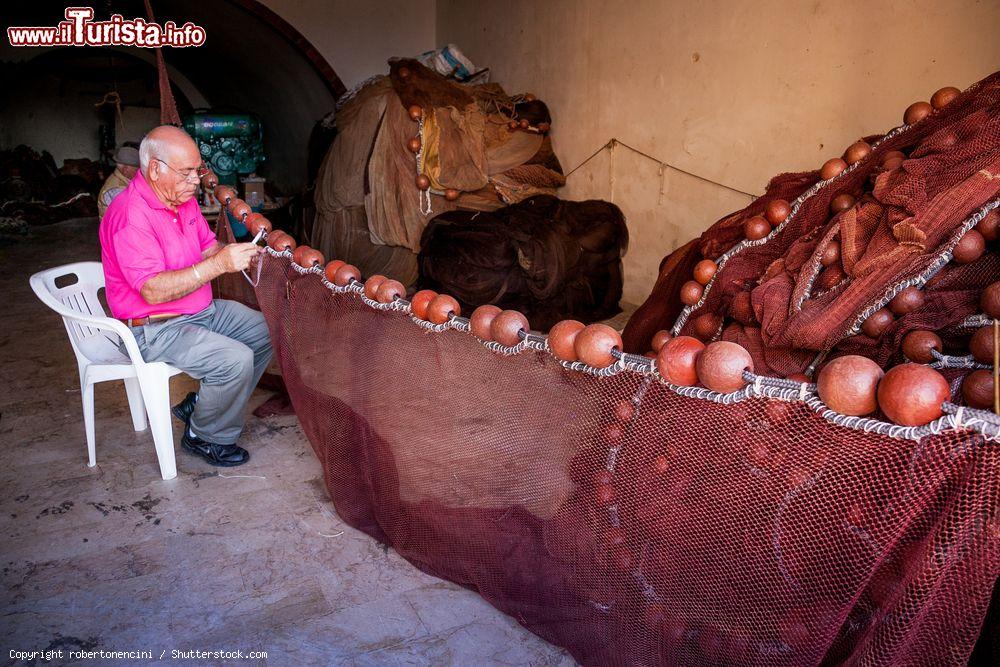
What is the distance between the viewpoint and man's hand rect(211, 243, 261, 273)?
9.15ft

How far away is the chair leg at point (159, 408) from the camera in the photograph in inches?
114

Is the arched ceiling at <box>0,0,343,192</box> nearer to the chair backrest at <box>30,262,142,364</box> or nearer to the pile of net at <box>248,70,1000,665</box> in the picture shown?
the chair backrest at <box>30,262,142,364</box>

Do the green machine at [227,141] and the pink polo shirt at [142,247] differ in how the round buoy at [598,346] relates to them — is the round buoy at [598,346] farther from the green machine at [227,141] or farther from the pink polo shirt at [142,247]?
the green machine at [227,141]

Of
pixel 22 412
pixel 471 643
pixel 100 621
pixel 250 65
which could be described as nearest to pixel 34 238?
pixel 250 65

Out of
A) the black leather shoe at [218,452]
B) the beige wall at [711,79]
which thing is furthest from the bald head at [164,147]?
the beige wall at [711,79]

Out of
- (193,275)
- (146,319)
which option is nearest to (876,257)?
(193,275)

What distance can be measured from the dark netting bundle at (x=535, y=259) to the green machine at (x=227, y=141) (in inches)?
167

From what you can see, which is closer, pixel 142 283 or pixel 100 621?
pixel 100 621

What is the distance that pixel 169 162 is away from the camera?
113 inches

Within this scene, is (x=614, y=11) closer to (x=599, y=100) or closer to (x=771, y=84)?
(x=599, y=100)

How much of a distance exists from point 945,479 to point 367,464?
181 centimetres

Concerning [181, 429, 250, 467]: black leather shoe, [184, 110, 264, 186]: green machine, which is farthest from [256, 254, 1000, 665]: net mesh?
[184, 110, 264, 186]: green machine

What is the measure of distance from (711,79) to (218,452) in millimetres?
3761

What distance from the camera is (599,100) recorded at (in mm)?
5617
